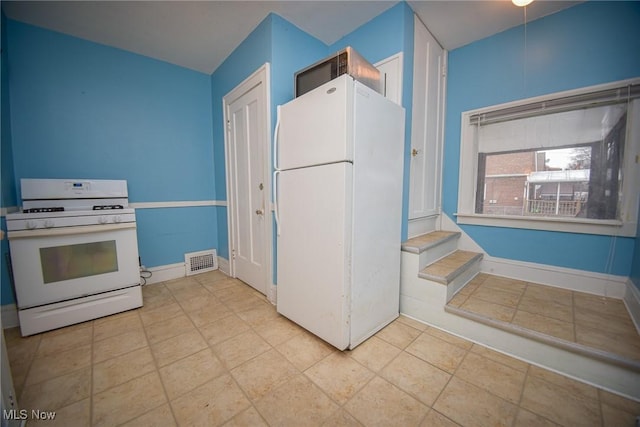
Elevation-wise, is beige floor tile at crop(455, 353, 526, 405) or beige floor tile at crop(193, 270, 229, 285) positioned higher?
beige floor tile at crop(193, 270, 229, 285)

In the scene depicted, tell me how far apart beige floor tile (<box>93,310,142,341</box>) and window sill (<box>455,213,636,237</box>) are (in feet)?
11.1

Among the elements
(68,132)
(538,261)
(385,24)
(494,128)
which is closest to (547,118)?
(494,128)

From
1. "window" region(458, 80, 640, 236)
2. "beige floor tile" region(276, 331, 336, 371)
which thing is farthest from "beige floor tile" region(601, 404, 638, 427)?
"window" region(458, 80, 640, 236)

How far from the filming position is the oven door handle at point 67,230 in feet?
5.19

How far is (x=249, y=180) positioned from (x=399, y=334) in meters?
2.05

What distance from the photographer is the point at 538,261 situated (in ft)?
7.01

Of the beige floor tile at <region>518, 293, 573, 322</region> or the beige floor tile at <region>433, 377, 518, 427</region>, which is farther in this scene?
the beige floor tile at <region>518, 293, 573, 322</region>

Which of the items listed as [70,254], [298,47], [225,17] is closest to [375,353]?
[70,254]

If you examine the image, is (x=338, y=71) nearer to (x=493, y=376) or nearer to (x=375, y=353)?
(x=375, y=353)

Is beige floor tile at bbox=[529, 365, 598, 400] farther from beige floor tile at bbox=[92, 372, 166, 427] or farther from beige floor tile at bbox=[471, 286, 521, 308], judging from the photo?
beige floor tile at bbox=[92, 372, 166, 427]

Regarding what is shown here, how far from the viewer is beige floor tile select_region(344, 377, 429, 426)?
1.03 metres

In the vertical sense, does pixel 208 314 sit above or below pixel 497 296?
below

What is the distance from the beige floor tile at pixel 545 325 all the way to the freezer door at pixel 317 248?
3.94 ft

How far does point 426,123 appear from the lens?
2.23 m
